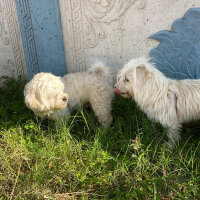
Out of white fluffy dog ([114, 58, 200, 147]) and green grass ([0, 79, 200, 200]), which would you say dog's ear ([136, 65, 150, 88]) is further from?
green grass ([0, 79, 200, 200])

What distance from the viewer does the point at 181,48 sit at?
3375 mm

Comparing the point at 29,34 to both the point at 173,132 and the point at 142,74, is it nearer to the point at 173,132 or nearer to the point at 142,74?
the point at 142,74

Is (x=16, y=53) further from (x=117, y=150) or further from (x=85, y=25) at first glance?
(x=117, y=150)

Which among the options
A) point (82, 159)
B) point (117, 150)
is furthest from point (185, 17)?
point (82, 159)

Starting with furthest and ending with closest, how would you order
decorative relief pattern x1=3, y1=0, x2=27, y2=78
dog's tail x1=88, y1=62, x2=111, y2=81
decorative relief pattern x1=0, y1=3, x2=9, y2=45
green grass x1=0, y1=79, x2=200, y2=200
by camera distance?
decorative relief pattern x1=0, y1=3, x2=9, y2=45
decorative relief pattern x1=3, y1=0, x2=27, y2=78
dog's tail x1=88, y1=62, x2=111, y2=81
green grass x1=0, y1=79, x2=200, y2=200

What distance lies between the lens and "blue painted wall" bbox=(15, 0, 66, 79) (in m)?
3.46

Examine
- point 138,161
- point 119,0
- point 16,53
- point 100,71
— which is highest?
point 119,0

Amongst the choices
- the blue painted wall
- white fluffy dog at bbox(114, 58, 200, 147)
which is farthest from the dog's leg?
the blue painted wall

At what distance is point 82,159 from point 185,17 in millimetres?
2542

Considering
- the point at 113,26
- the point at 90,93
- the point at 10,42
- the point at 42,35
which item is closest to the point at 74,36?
the point at 42,35

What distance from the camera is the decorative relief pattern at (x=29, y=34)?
3500 millimetres

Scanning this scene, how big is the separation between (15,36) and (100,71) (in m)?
1.82

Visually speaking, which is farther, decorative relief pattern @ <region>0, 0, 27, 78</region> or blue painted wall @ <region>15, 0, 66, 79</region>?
decorative relief pattern @ <region>0, 0, 27, 78</region>

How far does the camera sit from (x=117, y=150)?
8.68ft
